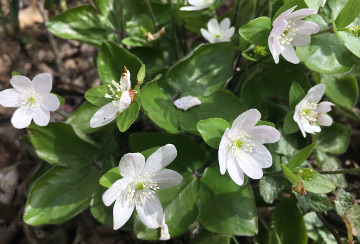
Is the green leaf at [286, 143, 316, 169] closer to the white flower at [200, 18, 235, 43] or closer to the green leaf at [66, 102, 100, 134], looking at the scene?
the white flower at [200, 18, 235, 43]

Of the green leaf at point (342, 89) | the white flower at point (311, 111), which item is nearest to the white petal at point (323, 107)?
the white flower at point (311, 111)

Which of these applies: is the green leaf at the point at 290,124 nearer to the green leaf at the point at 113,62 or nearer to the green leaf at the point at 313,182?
the green leaf at the point at 313,182

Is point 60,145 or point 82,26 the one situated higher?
point 82,26

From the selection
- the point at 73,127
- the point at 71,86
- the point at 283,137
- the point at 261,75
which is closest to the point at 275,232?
the point at 283,137

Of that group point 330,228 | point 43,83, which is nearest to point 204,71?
point 43,83

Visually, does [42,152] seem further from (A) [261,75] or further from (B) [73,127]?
(A) [261,75]

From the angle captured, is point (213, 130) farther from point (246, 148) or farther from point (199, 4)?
point (199, 4)

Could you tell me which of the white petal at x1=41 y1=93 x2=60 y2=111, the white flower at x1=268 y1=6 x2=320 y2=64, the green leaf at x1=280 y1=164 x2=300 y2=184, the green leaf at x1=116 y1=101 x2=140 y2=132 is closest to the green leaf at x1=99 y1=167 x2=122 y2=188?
the green leaf at x1=116 y1=101 x2=140 y2=132
